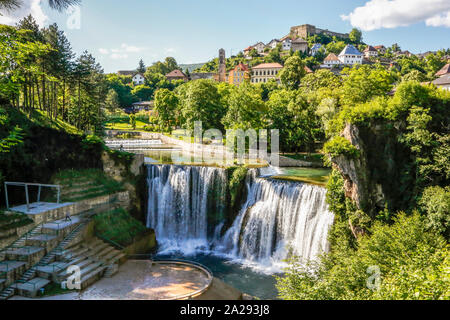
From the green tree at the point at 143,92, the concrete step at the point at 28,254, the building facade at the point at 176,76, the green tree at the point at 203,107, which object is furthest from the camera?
the building facade at the point at 176,76

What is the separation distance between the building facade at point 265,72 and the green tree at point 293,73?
3422 centimetres

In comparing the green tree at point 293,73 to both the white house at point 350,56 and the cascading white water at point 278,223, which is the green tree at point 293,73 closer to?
the cascading white water at point 278,223

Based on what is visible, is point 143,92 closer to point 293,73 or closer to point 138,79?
point 138,79

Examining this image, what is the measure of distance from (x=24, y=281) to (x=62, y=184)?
9.01m

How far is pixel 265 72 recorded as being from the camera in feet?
352

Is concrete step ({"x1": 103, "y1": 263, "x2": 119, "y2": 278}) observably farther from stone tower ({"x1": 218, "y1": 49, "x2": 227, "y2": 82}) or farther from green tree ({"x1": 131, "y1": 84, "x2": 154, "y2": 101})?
stone tower ({"x1": 218, "y1": 49, "x2": 227, "y2": 82})

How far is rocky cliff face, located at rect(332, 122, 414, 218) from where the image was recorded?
1977 cm

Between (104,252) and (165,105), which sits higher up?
(165,105)

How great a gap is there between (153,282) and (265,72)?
99.6 metres

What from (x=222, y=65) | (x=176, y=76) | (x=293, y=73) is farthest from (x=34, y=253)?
(x=176, y=76)

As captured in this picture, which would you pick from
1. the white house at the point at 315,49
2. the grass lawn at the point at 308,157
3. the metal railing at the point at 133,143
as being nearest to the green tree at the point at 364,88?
the grass lawn at the point at 308,157

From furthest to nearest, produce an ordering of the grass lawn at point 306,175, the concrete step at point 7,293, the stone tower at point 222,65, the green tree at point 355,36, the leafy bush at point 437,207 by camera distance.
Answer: the green tree at point 355,36 < the stone tower at point 222,65 < the grass lawn at point 306,175 < the leafy bush at point 437,207 < the concrete step at point 7,293

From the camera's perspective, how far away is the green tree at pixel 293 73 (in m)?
71.1
